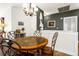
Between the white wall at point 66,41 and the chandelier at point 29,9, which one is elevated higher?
the chandelier at point 29,9

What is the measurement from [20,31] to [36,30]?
24 cm

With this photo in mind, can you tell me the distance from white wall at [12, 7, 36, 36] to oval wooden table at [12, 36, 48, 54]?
0.09m

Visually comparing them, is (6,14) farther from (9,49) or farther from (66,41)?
(66,41)

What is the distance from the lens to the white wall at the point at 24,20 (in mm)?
1639

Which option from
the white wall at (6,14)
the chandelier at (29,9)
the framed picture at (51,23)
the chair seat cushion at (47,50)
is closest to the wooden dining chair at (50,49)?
the chair seat cushion at (47,50)

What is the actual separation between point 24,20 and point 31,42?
1.11 ft

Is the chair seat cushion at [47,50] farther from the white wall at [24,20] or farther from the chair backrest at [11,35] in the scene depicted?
the chair backrest at [11,35]

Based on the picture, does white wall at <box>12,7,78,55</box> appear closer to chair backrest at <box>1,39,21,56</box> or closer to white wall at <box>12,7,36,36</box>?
white wall at <box>12,7,36,36</box>

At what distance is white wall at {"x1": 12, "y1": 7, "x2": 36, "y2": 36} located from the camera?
5.38 feet

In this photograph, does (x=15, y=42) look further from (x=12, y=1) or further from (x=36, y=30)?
(x=12, y=1)

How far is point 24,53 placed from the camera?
1671 mm

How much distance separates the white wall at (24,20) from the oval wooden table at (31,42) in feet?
0.30

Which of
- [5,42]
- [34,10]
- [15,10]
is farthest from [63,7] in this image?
[5,42]

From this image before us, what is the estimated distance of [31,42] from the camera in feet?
5.55
